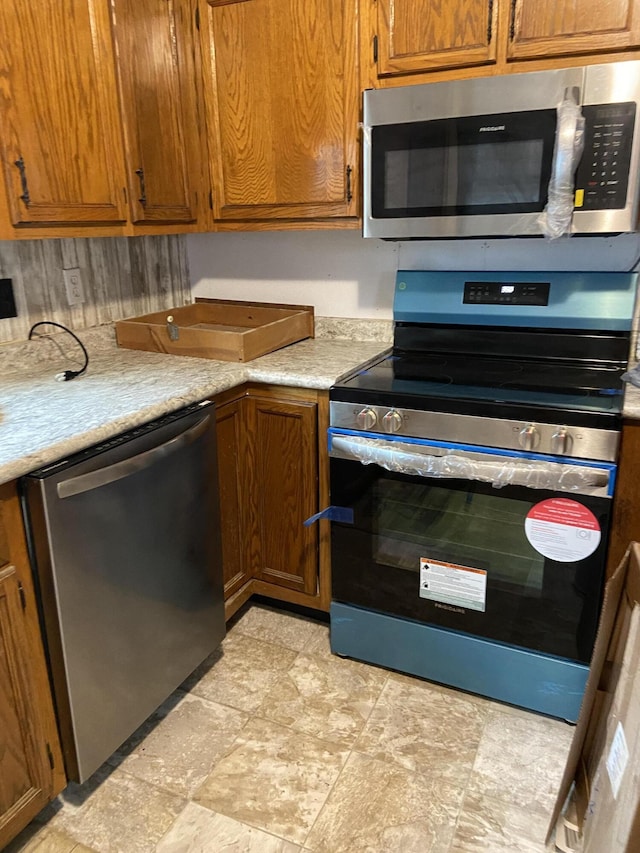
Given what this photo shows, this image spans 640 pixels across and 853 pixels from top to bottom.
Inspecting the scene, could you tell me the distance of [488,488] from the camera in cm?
158

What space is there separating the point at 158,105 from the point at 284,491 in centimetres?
126

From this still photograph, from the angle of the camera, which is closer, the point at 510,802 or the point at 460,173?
the point at 510,802

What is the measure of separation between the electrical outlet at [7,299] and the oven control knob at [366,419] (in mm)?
1096

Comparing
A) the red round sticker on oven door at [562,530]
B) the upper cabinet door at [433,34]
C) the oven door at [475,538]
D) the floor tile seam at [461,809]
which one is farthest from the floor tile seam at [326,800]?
the upper cabinet door at [433,34]

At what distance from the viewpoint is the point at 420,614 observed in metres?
1.79

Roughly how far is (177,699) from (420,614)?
2.46 ft

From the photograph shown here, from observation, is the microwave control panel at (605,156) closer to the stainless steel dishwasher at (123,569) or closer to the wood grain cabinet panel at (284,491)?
the wood grain cabinet panel at (284,491)

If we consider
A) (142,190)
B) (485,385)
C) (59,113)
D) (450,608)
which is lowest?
(450,608)

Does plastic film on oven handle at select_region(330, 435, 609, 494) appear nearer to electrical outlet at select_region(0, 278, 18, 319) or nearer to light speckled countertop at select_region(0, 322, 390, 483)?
light speckled countertop at select_region(0, 322, 390, 483)

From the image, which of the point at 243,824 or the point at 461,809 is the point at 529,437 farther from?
Answer: the point at 243,824

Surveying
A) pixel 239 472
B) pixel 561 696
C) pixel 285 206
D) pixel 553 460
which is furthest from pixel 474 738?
pixel 285 206

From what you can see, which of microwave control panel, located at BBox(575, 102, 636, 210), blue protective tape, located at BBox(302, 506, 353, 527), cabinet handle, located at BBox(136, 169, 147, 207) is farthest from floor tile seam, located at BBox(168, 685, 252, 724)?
microwave control panel, located at BBox(575, 102, 636, 210)

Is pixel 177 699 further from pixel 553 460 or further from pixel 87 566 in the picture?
pixel 553 460

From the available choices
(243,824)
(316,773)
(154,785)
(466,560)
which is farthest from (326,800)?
(466,560)
